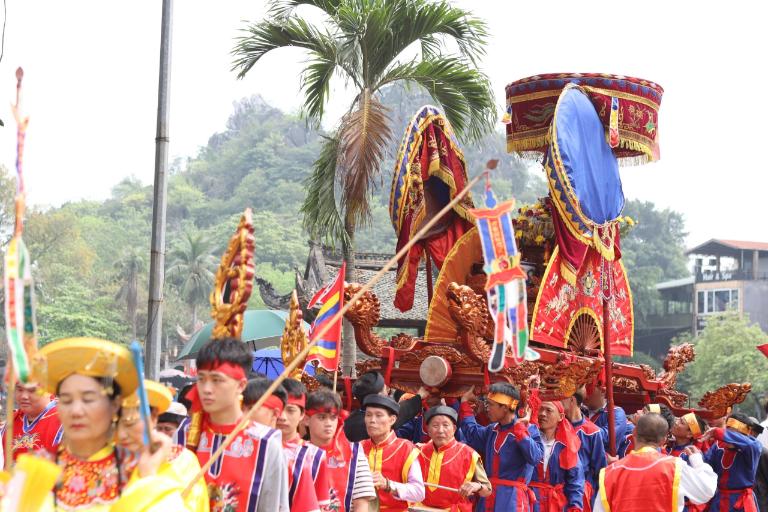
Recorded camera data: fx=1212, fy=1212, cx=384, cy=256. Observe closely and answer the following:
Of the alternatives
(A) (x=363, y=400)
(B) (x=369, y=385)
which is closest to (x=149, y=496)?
(A) (x=363, y=400)

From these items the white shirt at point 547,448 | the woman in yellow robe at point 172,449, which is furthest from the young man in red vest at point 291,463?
the white shirt at point 547,448

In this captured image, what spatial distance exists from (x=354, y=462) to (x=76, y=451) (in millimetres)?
2895

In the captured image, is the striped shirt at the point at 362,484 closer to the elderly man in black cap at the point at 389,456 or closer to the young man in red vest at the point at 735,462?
the elderly man in black cap at the point at 389,456

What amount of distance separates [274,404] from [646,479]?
8.27ft

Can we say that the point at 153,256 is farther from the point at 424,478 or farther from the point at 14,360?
the point at 14,360

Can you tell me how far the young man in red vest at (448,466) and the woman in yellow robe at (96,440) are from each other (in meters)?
4.29

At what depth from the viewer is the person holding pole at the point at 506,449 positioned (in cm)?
862

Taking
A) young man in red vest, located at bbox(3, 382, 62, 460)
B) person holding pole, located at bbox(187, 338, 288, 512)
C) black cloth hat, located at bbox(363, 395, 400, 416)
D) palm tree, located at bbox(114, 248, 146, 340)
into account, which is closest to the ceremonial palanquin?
black cloth hat, located at bbox(363, 395, 400, 416)

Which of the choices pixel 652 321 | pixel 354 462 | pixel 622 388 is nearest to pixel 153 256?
pixel 354 462

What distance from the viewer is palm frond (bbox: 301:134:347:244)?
13141 mm

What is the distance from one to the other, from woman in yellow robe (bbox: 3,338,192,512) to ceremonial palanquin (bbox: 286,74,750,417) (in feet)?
18.3

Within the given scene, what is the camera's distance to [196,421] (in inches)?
196

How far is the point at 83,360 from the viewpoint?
13.0 ft

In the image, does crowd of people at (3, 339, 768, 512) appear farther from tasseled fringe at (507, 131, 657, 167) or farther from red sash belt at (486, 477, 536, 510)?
tasseled fringe at (507, 131, 657, 167)
